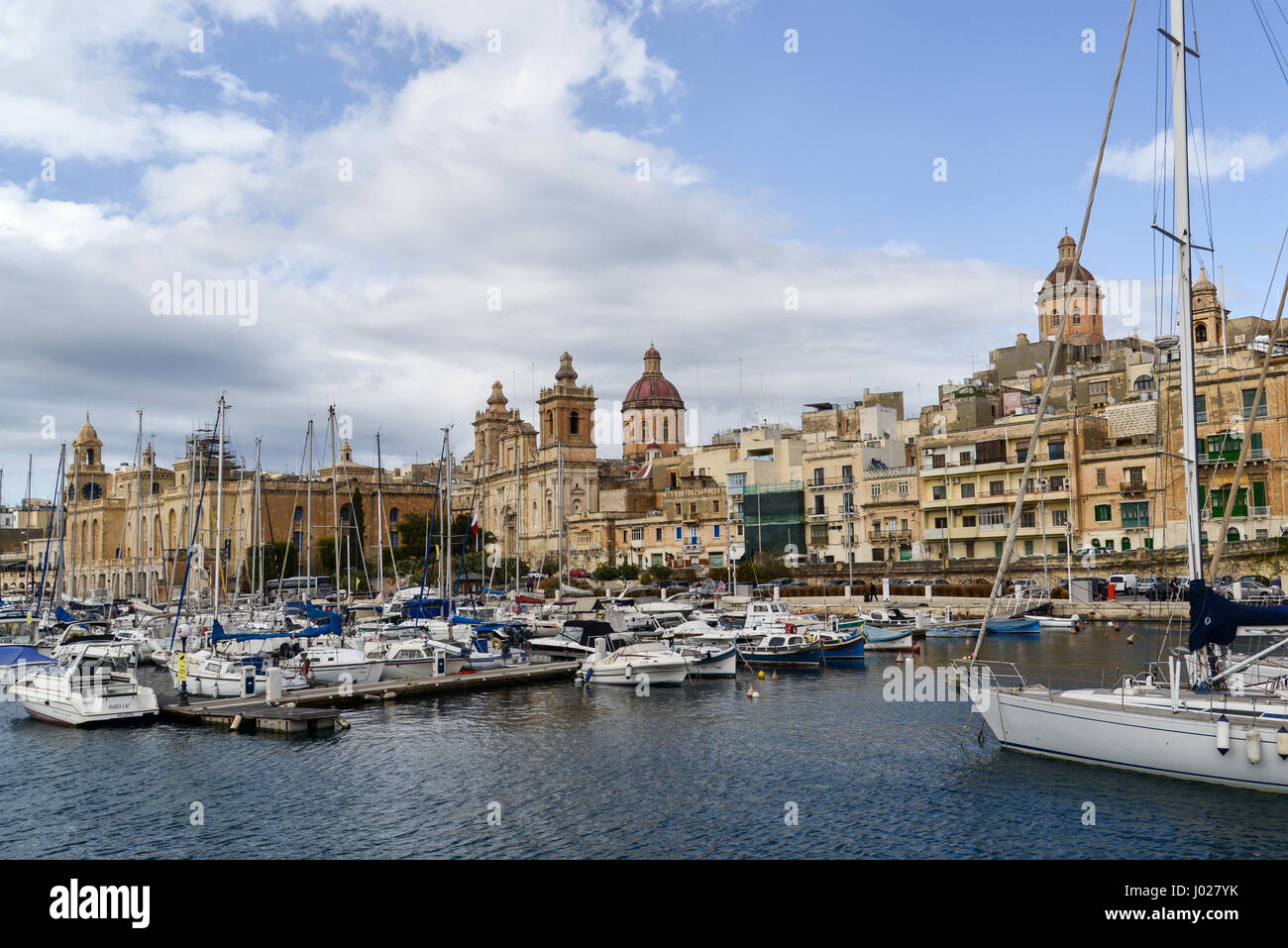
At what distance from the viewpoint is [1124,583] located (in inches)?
2384

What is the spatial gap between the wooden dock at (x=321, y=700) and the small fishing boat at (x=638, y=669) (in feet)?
7.51

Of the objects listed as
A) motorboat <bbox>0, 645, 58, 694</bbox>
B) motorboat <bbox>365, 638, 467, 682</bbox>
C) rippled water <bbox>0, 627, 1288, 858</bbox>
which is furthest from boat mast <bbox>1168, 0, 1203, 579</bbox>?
motorboat <bbox>0, 645, 58, 694</bbox>

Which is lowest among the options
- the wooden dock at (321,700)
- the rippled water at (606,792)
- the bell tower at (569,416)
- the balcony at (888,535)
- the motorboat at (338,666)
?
the rippled water at (606,792)

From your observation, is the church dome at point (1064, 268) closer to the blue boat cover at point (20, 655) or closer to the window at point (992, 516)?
the window at point (992, 516)

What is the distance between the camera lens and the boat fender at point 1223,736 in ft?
64.6

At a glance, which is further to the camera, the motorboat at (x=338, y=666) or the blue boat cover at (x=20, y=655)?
the blue boat cover at (x=20, y=655)

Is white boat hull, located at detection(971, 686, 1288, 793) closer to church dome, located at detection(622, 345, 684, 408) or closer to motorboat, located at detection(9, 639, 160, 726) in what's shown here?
motorboat, located at detection(9, 639, 160, 726)

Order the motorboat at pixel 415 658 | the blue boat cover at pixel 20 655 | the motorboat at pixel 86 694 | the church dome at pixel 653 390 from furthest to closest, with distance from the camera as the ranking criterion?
the church dome at pixel 653 390
the blue boat cover at pixel 20 655
the motorboat at pixel 415 658
the motorboat at pixel 86 694

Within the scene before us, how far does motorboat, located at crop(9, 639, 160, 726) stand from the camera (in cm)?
3075

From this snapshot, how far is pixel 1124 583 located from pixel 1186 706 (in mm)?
42647

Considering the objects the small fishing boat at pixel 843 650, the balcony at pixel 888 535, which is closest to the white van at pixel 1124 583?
the balcony at pixel 888 535

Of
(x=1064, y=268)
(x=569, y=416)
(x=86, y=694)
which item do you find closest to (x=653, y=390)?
(x=569, y=416)
